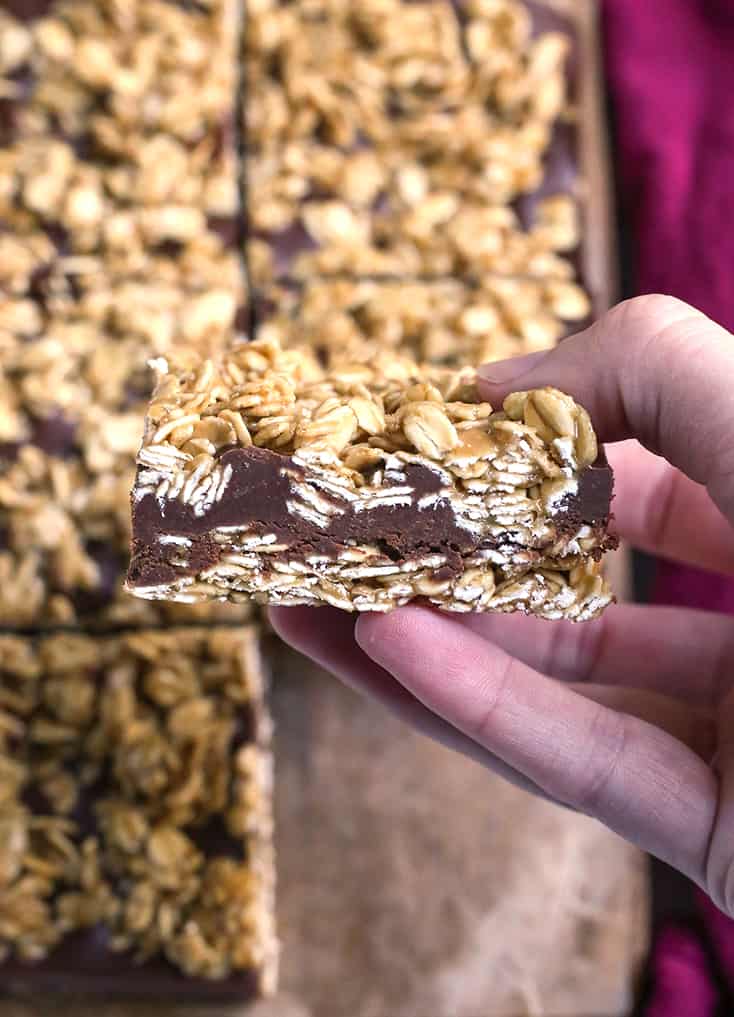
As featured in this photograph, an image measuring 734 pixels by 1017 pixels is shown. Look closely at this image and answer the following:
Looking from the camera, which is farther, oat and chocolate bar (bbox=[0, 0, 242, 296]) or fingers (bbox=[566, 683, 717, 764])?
oat and chocolate bar (bbox=[0, 0, 242, 296])

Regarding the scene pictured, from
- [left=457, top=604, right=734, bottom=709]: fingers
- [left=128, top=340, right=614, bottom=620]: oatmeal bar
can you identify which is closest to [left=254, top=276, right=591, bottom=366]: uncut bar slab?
[left=457, top=604, right=734, bottom=709]: fingers

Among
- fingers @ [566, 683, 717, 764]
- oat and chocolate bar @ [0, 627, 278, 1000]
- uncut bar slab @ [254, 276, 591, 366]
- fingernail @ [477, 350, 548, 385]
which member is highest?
fingernail @ [477, 350, 548, 385]

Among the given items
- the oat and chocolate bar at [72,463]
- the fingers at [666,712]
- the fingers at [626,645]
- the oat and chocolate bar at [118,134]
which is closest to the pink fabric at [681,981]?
the fingers at [626,645]

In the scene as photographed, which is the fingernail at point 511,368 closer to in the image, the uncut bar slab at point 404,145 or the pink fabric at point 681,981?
the uncut bar slab at point 404,145

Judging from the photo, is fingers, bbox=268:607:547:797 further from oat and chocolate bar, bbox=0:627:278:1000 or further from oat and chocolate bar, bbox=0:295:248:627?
oat and chocolate bar, bbox=0:295:248:627

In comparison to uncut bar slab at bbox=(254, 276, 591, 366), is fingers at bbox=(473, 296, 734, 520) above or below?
above
